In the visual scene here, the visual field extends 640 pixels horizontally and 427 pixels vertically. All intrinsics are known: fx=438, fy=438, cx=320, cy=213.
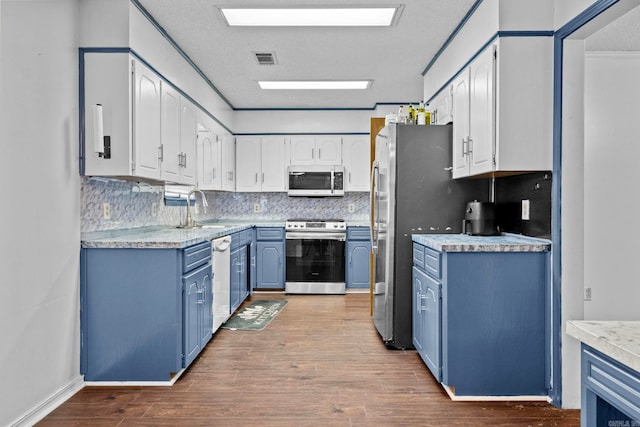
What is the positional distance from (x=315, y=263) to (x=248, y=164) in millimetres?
1721

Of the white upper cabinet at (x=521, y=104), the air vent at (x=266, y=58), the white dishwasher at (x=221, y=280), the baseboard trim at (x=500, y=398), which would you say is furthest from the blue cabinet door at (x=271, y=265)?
the white upper cabinet at (x=521, y=104)

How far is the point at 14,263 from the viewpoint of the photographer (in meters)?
2.18

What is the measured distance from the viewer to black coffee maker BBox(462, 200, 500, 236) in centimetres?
301

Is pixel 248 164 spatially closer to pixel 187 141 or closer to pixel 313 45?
pixel 187 141

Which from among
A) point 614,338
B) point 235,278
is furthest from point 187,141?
point 614,338

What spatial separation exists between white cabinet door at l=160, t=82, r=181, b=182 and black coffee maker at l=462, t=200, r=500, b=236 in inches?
89.9

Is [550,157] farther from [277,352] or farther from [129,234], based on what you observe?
[129,234]

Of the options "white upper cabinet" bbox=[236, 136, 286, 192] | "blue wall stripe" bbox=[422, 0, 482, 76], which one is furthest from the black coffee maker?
"white upper cabinet" bbox=[236, 136, 286, 192]

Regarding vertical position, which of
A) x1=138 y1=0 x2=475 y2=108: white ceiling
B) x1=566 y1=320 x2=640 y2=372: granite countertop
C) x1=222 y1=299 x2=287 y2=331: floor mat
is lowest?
x1=222 y1=299 x2=287 y2=331: floor mat

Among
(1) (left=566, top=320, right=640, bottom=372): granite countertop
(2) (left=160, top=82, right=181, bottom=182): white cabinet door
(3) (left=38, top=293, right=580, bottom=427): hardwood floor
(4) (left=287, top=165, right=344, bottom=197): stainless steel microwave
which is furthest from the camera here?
(4) (left=287, top=165, right=344, bottom=197): stainless steel microwave

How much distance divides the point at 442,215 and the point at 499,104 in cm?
99

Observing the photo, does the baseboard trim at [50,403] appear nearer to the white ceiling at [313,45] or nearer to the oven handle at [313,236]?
the white ceiling at [313,45]

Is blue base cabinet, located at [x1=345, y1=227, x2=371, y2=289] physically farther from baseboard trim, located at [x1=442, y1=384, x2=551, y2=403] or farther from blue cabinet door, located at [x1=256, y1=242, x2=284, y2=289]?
baseboard trim, located at [x1=442, y1=384, x2=551, y2=403]

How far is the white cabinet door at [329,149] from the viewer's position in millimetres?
6180
